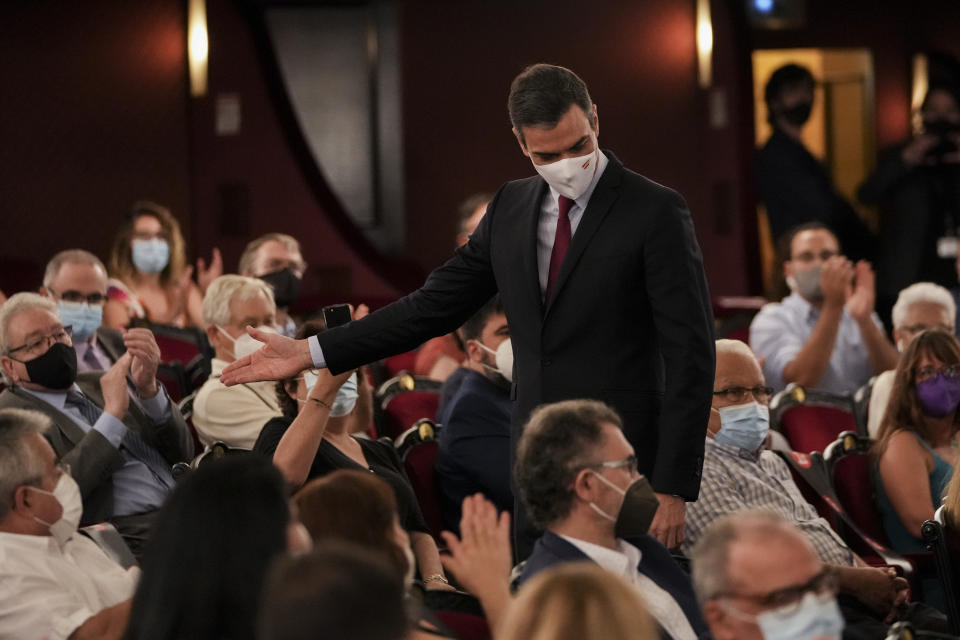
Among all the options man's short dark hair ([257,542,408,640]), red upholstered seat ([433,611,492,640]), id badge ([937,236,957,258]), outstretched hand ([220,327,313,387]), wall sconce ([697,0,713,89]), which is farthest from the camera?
wall sconce ([697,0,713,89])

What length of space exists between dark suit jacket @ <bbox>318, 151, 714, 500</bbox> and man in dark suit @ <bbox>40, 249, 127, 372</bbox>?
208 centimetres

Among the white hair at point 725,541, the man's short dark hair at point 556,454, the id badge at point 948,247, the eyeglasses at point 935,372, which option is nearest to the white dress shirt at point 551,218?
the man's short dark hair at point 556,454

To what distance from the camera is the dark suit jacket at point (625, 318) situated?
295 cm

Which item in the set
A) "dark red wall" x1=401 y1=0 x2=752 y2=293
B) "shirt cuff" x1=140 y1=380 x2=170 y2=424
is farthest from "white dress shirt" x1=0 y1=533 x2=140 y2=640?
"dark red wall" x1=401 y1=0 x2=752 y2=293

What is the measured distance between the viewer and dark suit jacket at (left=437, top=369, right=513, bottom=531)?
3.90 meters

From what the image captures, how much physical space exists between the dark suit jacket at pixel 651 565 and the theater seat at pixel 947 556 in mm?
959

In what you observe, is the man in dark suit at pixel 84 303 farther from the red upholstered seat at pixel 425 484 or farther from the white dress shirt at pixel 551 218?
the white dress shirt at pixel 551 218

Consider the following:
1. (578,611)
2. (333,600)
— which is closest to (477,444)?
(578,611)

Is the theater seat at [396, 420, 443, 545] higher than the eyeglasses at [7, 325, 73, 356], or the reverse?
the eyeglasses at [7, 325, 73, 356]

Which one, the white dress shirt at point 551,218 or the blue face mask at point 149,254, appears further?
the blue face mask at point 149,254

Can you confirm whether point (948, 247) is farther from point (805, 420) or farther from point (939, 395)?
point (939, 395)

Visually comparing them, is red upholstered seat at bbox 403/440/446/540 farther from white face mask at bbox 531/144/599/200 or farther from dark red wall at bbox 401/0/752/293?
dark red wall at bbox 401/0/752/293

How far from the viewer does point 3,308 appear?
412cm

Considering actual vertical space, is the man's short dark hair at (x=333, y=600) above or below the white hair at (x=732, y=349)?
below
